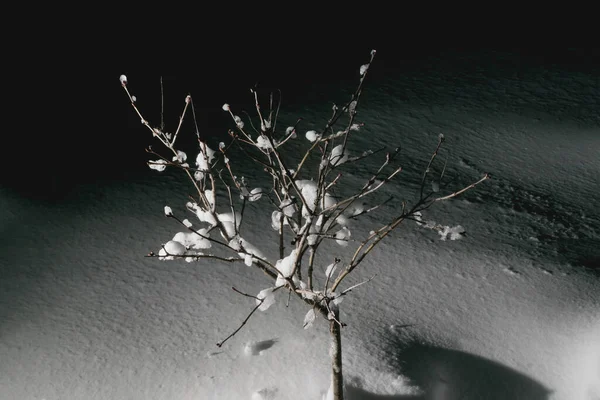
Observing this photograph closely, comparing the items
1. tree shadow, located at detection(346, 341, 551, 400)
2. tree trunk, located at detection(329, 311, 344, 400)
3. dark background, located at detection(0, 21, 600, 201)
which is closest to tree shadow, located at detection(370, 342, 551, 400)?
tree shadow, located at detection(346, 341, 551, 400)

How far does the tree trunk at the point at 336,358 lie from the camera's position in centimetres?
148

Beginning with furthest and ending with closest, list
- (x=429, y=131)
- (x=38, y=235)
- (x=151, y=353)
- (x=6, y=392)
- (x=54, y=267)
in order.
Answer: (x=429, y=131)
(x=38, y=235)
(x=54, y=267)
(x=151, y=353)
(x=6, y=392)

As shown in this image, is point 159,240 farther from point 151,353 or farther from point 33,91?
point 33,91

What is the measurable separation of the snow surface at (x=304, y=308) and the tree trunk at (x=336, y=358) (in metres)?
0.14

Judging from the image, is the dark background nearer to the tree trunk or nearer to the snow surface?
the snow surface

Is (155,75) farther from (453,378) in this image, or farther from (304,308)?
(453,378)

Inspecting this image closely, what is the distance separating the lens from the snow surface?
69.9 inches

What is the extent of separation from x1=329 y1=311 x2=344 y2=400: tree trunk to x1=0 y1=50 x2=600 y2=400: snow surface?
14cm

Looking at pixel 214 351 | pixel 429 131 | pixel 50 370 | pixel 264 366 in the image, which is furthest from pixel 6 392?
pixel 429 131

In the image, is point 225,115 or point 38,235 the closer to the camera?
point 38,235

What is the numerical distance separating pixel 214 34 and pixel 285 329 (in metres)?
3.72

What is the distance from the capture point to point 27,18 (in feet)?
16.3

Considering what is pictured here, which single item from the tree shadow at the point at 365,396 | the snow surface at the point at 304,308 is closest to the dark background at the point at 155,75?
the snow surface at the point at 304,308

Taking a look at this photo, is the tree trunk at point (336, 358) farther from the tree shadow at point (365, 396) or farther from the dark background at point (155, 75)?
the dark background at point (155, 75)
